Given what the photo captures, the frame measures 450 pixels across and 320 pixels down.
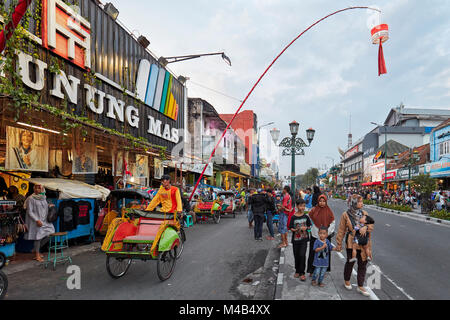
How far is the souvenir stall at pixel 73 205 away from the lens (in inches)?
343

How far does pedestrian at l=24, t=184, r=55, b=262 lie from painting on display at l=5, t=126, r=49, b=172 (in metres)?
1.31

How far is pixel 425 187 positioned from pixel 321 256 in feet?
69.0

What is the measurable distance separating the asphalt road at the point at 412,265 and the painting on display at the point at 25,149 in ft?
30.0

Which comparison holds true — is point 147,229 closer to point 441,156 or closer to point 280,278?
point 280,278

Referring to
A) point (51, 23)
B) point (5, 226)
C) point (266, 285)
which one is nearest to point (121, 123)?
point (51, 23)

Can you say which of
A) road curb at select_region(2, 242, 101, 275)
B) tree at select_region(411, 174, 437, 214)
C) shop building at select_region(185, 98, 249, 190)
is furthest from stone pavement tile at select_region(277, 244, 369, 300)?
tree at select_region(411, 174, 437, 214)

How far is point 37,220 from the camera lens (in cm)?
724

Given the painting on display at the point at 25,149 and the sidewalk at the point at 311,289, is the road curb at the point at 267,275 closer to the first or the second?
the sidewalk at the point at 311,289

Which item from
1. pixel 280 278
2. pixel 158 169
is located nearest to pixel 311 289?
pixel 280 278

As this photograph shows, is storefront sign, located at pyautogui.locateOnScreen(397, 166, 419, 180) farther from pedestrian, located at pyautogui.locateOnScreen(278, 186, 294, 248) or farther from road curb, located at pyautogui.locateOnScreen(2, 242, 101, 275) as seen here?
road curb, located at pyautogui.locateOnScreen(2, 242, 101, 275)

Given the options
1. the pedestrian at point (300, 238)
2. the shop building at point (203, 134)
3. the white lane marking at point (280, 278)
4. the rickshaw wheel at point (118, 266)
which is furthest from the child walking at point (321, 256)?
the shop building at point (203, 134)

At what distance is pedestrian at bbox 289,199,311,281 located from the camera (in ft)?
19.2

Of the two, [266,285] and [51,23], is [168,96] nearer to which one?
[51,23]

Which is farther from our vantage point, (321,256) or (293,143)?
(293,143)
